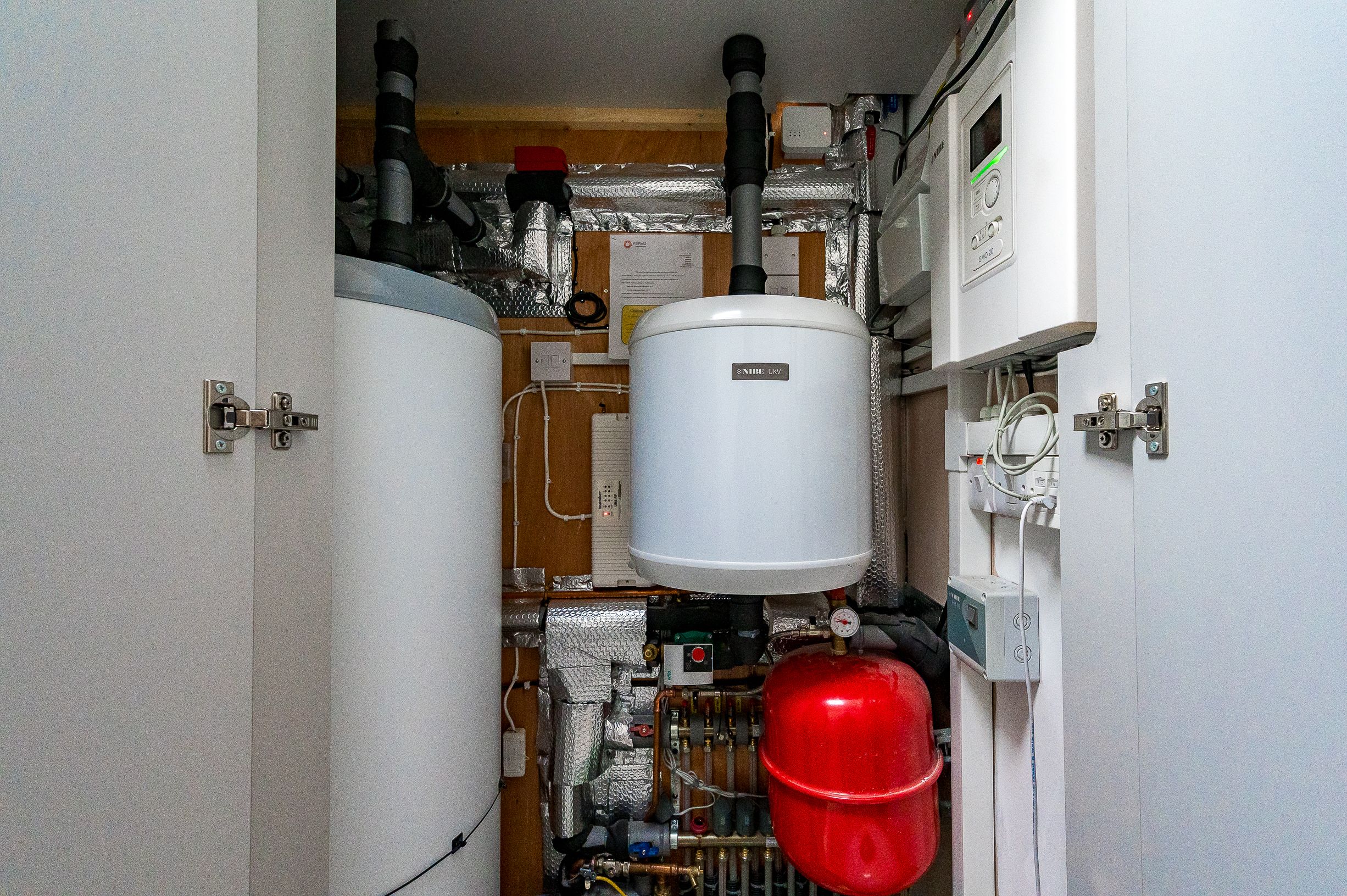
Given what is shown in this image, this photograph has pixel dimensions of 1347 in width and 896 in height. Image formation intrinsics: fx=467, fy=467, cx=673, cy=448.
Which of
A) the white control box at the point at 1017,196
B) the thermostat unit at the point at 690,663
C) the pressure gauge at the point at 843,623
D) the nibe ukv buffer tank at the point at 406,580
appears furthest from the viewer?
the thermostat unit at the point at 690,663

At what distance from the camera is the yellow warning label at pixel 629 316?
57.0 inches

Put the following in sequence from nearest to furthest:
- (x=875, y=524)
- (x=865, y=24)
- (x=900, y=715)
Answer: (x=900, y=715) < (x=865, y=24) < (x=875, y=524)

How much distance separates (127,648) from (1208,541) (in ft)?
3.42

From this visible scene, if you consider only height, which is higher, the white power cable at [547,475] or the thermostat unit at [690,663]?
the white power cable at [547,475]

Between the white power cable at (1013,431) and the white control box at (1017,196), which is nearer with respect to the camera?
the white control box at (1017,196)

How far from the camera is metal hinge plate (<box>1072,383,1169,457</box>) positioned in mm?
515

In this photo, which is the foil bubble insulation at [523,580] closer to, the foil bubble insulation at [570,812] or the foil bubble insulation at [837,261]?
the foil bubble insulation at [570,812]

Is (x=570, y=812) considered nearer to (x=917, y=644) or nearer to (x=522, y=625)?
(x=522, y=625)

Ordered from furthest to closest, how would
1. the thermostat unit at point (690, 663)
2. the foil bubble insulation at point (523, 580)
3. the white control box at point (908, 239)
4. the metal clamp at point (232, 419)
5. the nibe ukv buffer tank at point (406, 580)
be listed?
the foil bubble insulation at point (523, 580)
the thermostat unit at point (690, 663)
the white control box at point (908, 239)
the nibe ukv buffer tank at point (406, 580)
the metal clamp at point (232, 419)

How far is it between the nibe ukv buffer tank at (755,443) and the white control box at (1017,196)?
22cm

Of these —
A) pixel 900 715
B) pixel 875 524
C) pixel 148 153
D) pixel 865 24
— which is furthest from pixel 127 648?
pixel 865 24

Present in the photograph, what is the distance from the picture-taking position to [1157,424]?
520 mm

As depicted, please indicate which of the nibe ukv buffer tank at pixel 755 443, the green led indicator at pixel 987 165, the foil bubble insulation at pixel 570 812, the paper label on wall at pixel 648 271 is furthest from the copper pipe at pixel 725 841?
the green led indicator at pixel 987 165

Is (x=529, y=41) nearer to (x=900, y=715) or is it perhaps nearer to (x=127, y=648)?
(x=127, y=648)
